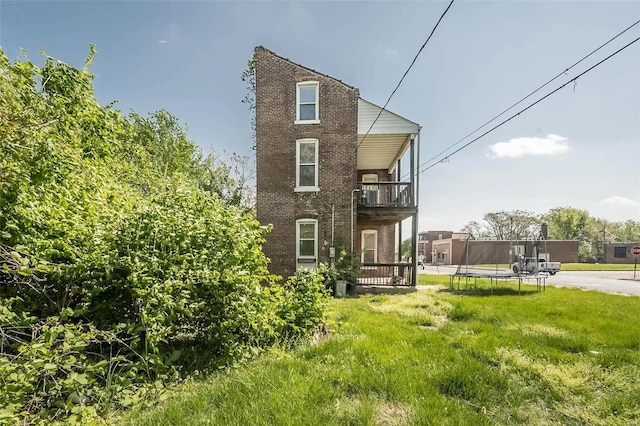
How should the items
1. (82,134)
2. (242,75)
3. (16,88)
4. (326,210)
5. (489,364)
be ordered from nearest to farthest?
(16,88) < (489,364) < (82,134) < (326,210) < (242,75)

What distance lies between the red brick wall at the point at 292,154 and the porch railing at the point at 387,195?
126cm

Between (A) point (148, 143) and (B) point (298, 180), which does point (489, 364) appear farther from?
(A) point (148, 143)

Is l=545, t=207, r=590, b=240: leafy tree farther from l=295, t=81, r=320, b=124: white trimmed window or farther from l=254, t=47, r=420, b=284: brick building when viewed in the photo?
l=295, t=81, r=320, b=124: white trimmed window

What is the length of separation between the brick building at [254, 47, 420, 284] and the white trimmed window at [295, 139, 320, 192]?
0.04 meters

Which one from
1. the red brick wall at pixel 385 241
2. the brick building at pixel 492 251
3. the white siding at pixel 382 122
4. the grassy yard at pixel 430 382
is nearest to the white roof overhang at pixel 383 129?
the white siding at pixel 382 122

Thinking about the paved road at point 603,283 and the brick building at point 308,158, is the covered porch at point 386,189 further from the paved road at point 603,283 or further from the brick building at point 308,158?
the paved road at point 603,283

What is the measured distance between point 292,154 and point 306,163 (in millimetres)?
663

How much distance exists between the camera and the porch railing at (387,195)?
38.0 ft

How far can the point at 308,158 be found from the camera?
466 inches

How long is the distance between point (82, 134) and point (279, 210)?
282 inches

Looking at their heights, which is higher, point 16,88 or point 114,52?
point 114,52

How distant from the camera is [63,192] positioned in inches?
151

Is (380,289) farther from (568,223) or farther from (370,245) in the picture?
(568,223)

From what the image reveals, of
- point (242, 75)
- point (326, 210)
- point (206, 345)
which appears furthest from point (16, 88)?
point (242, 75)
